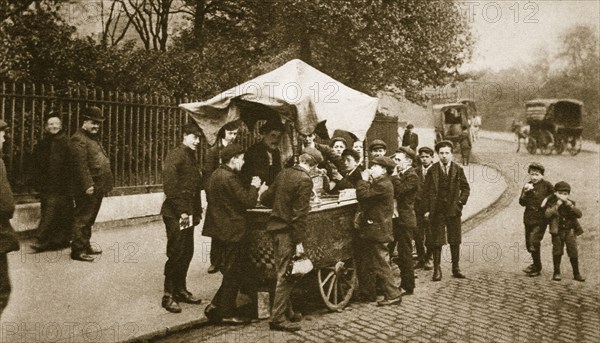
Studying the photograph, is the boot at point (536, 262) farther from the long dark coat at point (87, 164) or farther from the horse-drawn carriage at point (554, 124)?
the horse-drawn carriage at point (554, 124)

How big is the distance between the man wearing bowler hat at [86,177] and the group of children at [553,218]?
20.9 ft

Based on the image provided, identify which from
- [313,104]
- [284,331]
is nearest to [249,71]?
[313,104]

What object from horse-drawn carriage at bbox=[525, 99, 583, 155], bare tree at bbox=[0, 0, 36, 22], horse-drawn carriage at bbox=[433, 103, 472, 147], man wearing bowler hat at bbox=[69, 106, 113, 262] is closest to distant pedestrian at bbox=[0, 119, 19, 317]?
man wearing bowler hat at bbox=[69, 106, 113, 262]

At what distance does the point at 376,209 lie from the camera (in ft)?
22.3

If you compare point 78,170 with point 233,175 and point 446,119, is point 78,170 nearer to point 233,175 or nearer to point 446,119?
point 233,175

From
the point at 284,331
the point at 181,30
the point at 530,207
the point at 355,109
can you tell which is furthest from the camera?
the point at 181,30

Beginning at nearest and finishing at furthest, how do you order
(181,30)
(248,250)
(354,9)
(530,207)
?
(248,250) < (530,207) < (354,9) < (181,30)

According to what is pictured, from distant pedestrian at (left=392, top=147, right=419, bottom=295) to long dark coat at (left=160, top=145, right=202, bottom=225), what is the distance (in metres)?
2.84

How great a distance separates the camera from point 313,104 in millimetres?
6605

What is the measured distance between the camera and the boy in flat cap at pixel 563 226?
843 centimetres

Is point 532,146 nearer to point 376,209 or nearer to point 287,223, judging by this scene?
point 376,209

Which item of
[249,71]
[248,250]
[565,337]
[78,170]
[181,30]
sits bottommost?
[565,337]

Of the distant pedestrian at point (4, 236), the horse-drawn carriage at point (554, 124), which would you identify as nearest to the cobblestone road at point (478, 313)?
the distant pedestrian at point (4, 236)

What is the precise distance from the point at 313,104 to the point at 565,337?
367 centimetres
